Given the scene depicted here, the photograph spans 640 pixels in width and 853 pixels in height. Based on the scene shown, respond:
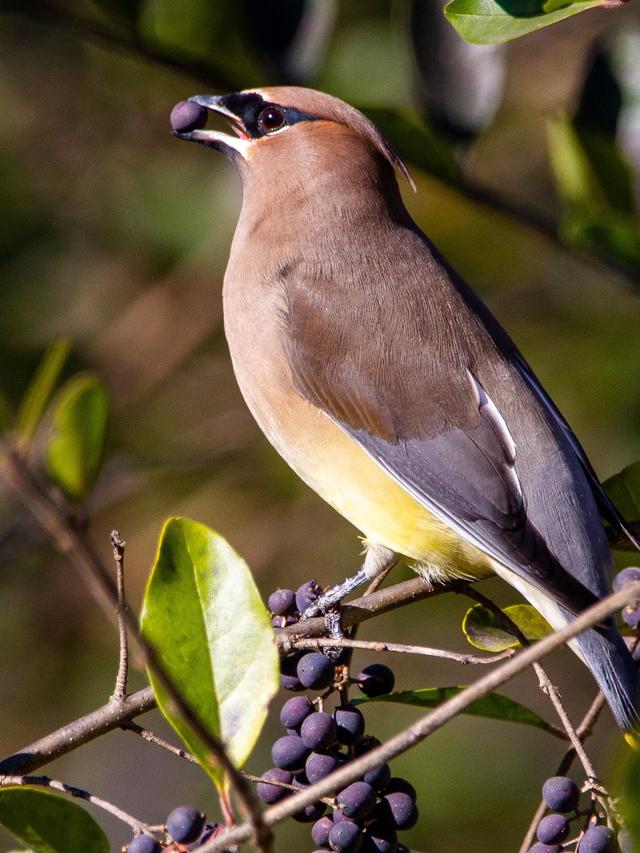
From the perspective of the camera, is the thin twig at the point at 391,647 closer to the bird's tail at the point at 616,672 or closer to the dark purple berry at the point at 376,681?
the dark purple berry at the point at 376,681

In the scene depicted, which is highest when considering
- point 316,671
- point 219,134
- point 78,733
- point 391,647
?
point 219,134

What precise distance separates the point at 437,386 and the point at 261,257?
0.65m

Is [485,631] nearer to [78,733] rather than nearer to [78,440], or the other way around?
[78,733]

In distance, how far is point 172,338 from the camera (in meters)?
5.19

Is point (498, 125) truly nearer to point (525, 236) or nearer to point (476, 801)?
point (525, 236)

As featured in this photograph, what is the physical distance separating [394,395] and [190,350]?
2185 mm

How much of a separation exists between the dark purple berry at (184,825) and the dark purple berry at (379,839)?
0.31 meters

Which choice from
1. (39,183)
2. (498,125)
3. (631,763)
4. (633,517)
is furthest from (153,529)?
(631,763)

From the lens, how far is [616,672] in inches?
104

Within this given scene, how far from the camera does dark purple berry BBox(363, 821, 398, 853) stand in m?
2.21

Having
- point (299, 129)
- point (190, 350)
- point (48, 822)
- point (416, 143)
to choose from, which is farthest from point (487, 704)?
point (190, 350)

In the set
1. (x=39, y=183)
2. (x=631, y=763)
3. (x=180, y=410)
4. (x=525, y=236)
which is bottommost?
(x=180, y=410)

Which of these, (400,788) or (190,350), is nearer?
(400,788)

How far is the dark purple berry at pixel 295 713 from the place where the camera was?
7.73 ft
